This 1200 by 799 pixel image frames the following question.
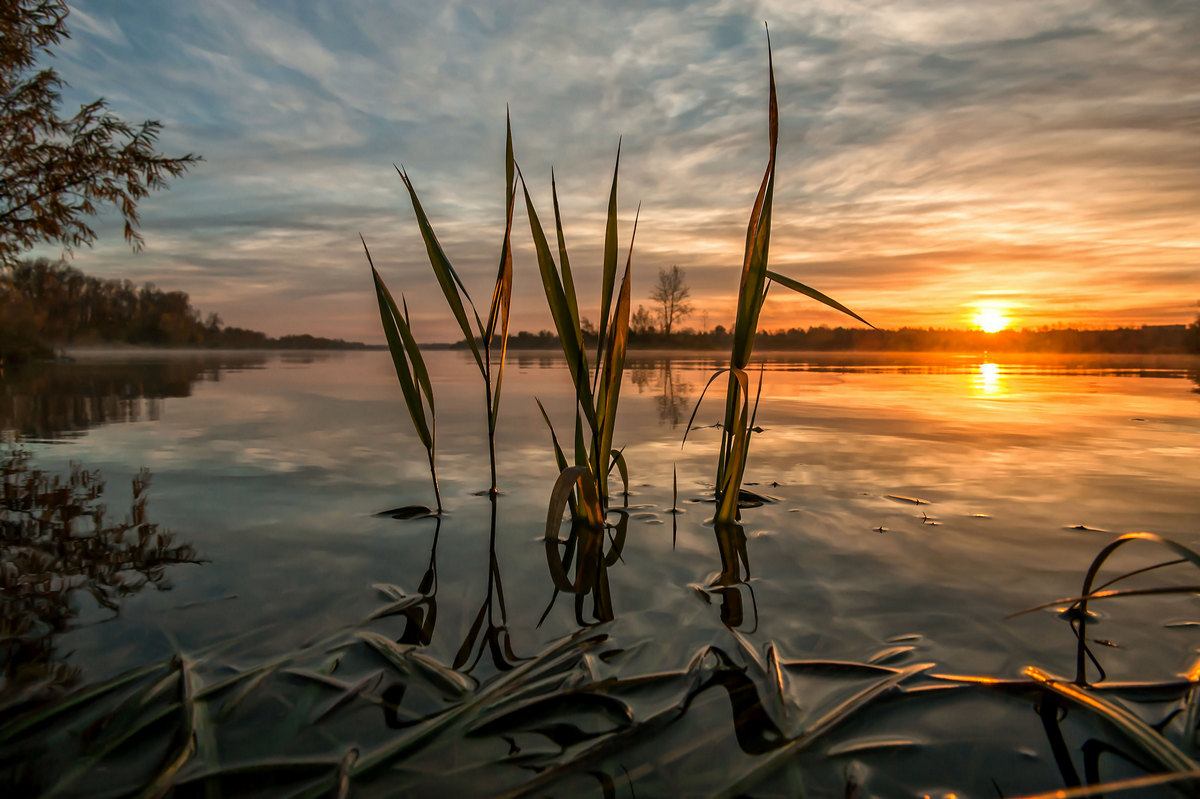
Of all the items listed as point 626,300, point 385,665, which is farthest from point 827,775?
point 626,300

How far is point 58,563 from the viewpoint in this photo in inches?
50.3

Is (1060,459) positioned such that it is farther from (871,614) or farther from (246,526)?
(246,526)

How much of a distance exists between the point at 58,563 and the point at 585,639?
1174mm

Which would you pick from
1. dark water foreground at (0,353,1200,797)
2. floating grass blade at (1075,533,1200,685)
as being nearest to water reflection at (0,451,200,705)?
dark water foreground at (0,353,1200,797)

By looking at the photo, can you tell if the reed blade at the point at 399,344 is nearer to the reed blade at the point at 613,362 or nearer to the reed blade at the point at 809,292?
the reed blade at the point at 613,362

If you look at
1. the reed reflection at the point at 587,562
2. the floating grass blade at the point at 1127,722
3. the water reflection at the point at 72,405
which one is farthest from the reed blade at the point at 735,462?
the water reflection at the point at 72,405

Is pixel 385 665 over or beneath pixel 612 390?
beneath

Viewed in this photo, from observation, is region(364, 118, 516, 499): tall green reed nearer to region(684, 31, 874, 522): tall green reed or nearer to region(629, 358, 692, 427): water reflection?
region(684, 31, 874, 522): tall green reed

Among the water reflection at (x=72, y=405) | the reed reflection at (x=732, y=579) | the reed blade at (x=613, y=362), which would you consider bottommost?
the reed reflection at (x=732, y=579)

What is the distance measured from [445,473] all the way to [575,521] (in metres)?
0.85

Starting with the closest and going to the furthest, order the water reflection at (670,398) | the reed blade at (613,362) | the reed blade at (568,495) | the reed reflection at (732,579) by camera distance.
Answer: the reed reflection at (732,579) < the reed blade at (568,495) < the reed blade at (613,362) < the water reflection at (670,398)

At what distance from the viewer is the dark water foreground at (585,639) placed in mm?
662

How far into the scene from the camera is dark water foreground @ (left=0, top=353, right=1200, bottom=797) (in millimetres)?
662

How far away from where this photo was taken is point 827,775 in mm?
649
